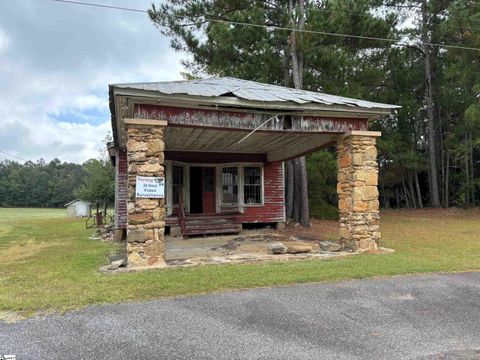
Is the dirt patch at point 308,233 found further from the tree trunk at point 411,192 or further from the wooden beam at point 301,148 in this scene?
the tree trunk at point 411,192

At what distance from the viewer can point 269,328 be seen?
3.74 meters

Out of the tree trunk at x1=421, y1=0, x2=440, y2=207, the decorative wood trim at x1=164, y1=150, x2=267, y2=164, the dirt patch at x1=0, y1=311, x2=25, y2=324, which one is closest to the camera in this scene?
the dirt patch at x1=0, y1=311, x2=25, y2=324

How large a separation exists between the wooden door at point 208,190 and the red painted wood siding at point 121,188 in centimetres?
274

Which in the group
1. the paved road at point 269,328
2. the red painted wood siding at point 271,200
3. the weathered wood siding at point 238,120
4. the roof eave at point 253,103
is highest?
the roof eave at point 253,103

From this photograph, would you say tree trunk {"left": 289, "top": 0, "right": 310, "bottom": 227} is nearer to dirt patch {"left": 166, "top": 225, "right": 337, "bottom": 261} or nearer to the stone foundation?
dirt patch {"left": 166, "top": 225, "right": 337, "bottom": 261}

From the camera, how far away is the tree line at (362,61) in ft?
49.4

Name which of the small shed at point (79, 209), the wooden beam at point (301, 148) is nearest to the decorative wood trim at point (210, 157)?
the wooden beam at point (301, 148)

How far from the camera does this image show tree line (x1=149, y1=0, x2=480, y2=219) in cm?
1505

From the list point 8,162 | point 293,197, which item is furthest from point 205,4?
point 8,162

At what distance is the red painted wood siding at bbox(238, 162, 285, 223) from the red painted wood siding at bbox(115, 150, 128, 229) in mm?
4189

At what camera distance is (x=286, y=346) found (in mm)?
3330

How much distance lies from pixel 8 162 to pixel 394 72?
83537 millimetres

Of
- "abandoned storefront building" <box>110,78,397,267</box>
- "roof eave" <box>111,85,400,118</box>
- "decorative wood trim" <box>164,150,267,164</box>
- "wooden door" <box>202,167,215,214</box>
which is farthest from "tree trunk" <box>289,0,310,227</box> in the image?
"roof eave" <box>111,85,400,118</box>

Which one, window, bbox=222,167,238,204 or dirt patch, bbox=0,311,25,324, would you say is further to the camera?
window, bbox=222,167,238,204
